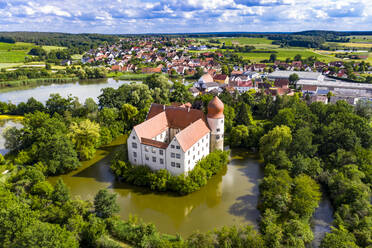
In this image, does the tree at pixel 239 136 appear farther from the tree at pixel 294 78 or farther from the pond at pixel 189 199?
the tree at pixel 294 78

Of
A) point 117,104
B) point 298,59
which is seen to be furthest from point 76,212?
point 298,59

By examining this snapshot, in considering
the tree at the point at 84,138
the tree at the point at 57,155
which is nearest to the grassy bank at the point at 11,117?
the tree at the point at 84,138

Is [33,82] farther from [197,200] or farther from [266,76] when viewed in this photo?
[197,200]

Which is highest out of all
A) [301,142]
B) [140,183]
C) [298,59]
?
[298,59]

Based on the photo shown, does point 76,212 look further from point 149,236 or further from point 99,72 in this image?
point 99,72

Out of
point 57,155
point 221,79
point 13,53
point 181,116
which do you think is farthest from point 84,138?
point 13,53

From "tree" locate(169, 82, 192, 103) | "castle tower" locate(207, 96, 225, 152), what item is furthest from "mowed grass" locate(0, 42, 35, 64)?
"castle tower" locate(207, 96, 225, 152)

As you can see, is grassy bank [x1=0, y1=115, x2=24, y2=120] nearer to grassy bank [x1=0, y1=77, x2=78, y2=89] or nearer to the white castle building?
the white castle building
